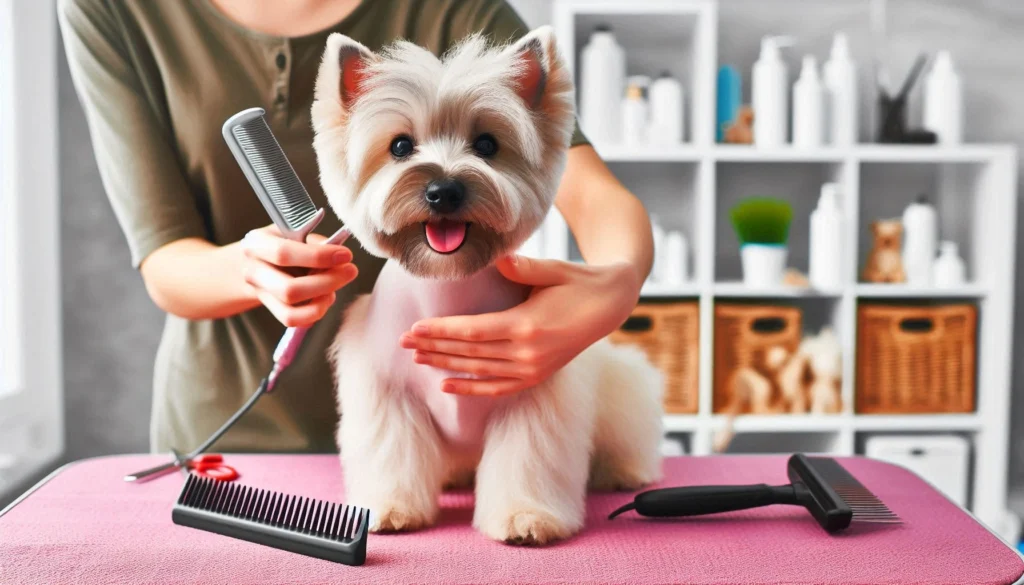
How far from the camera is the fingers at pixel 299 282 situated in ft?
2.34

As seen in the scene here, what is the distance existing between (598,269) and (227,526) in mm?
438

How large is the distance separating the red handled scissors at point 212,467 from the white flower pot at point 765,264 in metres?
1.67

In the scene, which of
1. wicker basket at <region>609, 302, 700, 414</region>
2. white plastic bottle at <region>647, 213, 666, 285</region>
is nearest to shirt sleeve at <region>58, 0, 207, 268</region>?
wicker basket at <region>609, 302, 700, 414</region>

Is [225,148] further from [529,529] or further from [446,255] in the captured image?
[529,529]

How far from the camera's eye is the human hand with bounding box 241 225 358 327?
0.70 m

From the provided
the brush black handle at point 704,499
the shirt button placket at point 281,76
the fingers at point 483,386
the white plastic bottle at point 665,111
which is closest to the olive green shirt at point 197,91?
the shirt button placket at point 281,76

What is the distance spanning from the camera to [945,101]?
2.40m

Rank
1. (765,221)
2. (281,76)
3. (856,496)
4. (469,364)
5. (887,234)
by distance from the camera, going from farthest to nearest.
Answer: (887,234)
(765,221)
(281,76)
(856,496)
(469,364)

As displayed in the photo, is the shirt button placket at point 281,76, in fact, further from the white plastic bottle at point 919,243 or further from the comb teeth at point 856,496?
the white plastic bottle at point 919,243

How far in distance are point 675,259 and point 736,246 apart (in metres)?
0.30

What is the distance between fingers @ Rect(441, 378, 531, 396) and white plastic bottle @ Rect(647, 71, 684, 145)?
1.72m

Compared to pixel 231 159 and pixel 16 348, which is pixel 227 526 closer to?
pixel 231 159

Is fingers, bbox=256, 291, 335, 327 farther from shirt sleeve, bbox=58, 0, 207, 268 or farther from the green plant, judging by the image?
the green plant

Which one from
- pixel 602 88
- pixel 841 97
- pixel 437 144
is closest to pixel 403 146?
pixel 437 144
